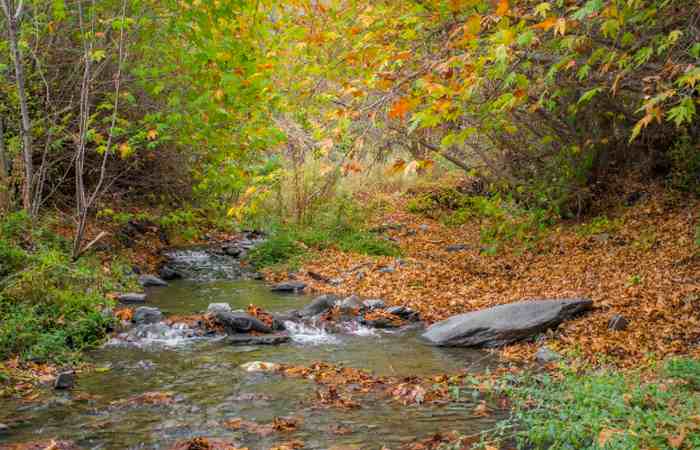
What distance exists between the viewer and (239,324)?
7172mm

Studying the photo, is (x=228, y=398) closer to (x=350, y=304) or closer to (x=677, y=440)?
(x=677, y=440)

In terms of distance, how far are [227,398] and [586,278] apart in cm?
533

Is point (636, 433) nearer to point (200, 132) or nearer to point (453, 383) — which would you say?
point (453, 383)

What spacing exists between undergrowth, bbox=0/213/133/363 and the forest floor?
150 inches

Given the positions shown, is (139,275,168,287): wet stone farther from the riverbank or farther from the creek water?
the creek water

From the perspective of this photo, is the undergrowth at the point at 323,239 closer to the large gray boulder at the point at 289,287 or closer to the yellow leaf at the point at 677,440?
the large gray boulder at the point at 289,287

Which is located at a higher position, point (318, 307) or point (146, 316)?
point (146, 316)

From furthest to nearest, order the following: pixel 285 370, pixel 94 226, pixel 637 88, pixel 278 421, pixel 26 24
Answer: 1. pixel 94 226
2. pixel 26 24
3. pixel 637 88
4. pixel 285 370
5. pixel 278 421

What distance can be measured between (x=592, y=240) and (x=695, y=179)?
1889 millimetres

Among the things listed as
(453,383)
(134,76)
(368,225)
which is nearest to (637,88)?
(453,383)

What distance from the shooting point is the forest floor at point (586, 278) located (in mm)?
5965

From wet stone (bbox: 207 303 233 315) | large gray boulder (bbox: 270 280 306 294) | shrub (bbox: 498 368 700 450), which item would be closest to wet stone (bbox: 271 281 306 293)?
large gray boulder (bbox: 270 280 306 294)

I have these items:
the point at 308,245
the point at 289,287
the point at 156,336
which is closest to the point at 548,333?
the point at 156,336

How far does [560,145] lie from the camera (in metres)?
11.3
